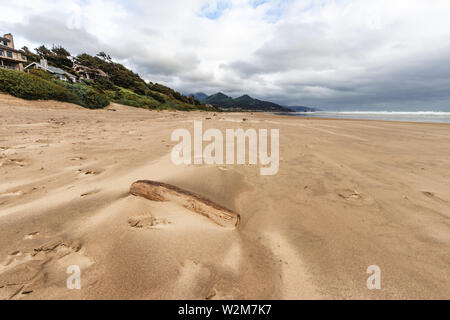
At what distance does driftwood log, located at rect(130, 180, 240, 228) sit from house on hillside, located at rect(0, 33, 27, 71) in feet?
155

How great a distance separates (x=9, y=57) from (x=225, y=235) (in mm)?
49907

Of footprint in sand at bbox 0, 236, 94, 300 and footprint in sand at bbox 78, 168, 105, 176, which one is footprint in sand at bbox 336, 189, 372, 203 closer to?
footprint in sand at bbox 0, 236, 94, 300

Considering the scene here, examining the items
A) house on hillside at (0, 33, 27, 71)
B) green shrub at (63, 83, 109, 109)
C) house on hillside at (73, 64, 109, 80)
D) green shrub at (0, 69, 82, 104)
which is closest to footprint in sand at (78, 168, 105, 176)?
green shrub at (0, 69, 82, 104)

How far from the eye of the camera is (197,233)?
166 centimetres

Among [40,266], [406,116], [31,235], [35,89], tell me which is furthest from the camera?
[406,116]

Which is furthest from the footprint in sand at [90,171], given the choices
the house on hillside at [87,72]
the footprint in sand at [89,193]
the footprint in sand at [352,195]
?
the house on hillside at [87,72]

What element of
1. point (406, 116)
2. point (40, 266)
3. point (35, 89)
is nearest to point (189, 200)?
point (40, 266)

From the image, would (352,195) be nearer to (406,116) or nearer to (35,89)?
(35,89)

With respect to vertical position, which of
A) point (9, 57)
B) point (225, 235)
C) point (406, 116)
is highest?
point (9, 57)

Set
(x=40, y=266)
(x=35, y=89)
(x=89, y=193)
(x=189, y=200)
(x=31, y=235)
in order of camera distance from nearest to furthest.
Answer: (x=40, y=266) < (x=31, y=235) < (x=189, y=200) < (x=89, y=193) < (x=35, y=89)

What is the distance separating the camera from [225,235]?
169 cm

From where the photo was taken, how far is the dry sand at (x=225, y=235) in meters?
1.21

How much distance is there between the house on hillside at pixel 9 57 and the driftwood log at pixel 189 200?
4710cm

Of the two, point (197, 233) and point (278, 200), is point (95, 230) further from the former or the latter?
Answer: point (278, 200)
